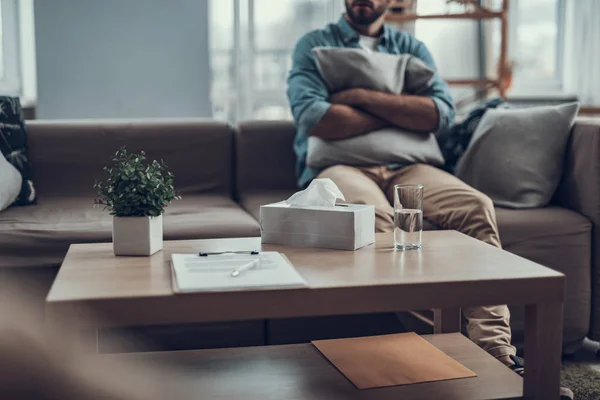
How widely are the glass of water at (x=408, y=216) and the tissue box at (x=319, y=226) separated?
72mm

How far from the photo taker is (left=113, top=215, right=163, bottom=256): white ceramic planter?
4.91 ft

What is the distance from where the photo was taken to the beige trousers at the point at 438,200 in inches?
70.4

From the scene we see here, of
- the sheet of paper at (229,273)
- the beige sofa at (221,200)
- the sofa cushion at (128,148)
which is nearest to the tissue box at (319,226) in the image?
the sheet of paper at (229,273)

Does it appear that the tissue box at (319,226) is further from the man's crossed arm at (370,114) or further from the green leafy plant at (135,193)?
the man's crossed arm at (370,114)

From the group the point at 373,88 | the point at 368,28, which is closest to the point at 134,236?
the point at 373,88

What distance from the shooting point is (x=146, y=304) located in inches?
46.8

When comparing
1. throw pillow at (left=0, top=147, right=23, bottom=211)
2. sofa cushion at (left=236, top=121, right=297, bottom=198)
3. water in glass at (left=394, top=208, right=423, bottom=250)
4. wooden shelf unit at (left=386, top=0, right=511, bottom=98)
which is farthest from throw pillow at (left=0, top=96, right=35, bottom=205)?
wooden shelf unit at (left=386, top=0, right=511, bottom=98)

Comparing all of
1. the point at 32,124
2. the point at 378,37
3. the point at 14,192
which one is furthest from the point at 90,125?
the point at 378,37

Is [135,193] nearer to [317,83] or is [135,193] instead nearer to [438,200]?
[438,200]

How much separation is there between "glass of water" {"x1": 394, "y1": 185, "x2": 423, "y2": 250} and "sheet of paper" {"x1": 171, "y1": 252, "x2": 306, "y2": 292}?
10.7 inches

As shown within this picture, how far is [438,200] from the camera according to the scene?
2273mm

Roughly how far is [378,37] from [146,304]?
193cm

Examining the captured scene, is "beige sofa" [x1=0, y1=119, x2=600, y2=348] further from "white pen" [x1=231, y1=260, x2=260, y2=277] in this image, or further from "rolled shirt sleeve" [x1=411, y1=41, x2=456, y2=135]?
"white pen" [x1=231, y1=260, x2=260, y2=277]

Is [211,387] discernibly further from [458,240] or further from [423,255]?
[458,240]
